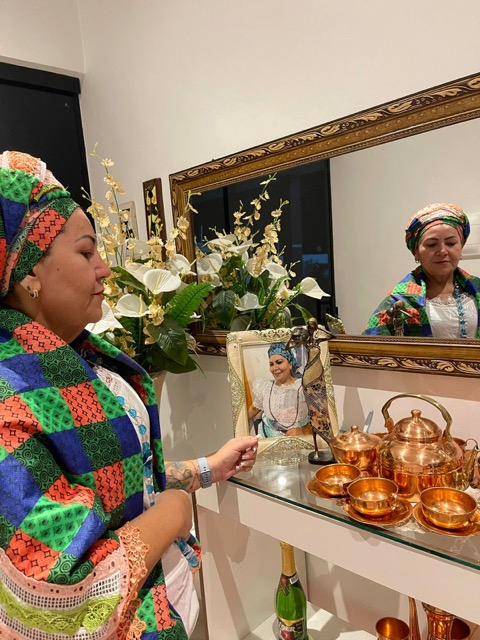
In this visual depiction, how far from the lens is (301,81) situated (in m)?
1.19

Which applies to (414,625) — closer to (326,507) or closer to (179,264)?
(326,507)

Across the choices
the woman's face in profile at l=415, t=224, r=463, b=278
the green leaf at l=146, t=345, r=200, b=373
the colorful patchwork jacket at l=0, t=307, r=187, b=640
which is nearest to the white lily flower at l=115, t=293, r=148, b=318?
the green leaf at l=146, t=345, r=200, b=373

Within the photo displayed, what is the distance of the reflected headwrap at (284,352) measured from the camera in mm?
1134

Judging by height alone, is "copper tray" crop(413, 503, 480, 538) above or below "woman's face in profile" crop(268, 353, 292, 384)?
below

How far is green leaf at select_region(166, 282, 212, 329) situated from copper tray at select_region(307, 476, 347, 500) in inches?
21.7

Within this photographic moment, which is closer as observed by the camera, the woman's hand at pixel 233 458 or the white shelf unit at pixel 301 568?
the white shelf unit at pixel 301 568

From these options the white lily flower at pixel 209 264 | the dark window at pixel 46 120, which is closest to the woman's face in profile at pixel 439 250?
the white lily flower at pixel 209 264

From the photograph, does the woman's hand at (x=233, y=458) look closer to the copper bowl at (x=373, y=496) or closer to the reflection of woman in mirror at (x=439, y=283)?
the copper bowl at (x=373, y=496)

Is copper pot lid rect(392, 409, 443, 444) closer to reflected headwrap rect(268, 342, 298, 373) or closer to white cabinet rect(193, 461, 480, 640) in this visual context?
white cabinet rect(193, 461, 480, 640)

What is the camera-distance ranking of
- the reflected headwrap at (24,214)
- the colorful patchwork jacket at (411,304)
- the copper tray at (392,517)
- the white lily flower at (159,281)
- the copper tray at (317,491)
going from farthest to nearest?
the white lily flower at (159,281) → the colorful patchwork jacket at (411,304) → the copper tray at (317,491) → the copper tray at (392,517) → the reflected headwrap at (24,214)

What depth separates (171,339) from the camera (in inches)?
49.1

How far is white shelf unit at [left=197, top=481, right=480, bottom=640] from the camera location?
765 millimetres

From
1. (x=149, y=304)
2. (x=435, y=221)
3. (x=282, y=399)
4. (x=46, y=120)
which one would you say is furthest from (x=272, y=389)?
(x=46, y=120)

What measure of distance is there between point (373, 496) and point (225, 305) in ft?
2.21
